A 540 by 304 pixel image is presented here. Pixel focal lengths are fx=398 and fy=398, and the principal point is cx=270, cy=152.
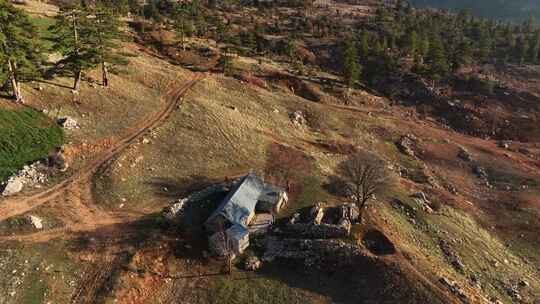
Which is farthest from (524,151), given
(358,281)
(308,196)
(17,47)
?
(17,47)

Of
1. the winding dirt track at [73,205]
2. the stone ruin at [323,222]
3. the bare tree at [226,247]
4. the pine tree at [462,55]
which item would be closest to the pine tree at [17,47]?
the winding dirt track at [73,205]

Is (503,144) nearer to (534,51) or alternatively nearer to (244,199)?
(534,51)

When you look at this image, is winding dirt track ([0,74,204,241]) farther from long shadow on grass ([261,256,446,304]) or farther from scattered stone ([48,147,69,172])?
long shadow on grass ([261,256,446,304])

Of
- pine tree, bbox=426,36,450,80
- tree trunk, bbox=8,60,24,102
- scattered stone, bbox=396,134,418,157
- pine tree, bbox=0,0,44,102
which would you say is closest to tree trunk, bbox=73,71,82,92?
pine tree, bbox=0,0,44,102

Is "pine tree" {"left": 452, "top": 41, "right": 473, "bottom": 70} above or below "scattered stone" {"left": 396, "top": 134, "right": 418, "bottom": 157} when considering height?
above

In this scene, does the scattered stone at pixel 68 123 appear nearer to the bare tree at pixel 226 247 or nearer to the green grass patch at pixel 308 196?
the bare tree at pixel 226 247


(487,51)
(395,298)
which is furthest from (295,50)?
(395,298)
